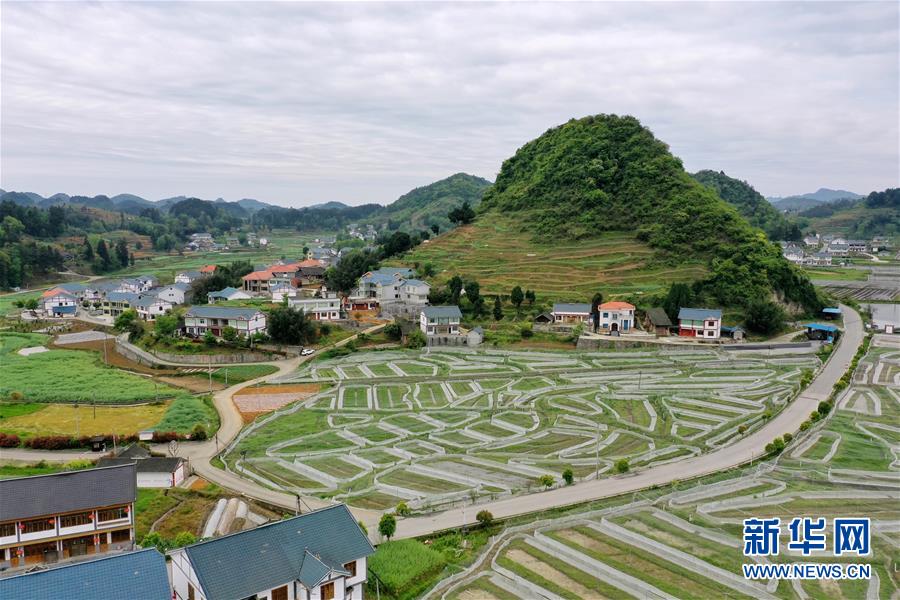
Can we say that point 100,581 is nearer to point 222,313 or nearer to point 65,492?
point 65,492

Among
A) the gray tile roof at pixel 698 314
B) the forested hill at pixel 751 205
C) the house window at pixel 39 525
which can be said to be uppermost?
the forested hill at pixel 751 205

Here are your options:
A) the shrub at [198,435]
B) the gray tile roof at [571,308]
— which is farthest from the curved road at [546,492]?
the gray tile roof at [571,308]

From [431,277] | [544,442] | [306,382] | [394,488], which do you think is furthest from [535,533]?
[431,277]

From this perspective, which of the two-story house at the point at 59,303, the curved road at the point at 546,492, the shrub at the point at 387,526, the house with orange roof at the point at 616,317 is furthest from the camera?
the two-story house at the point at 59,303

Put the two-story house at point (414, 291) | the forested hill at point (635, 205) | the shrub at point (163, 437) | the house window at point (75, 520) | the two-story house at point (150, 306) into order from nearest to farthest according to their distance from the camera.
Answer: the house window at point (75, 520) < the shrub at point (163, 437) < the forested hill at point (635, 205) < the two-story house at point (414, 291) < the two-story house at point (150, 306)

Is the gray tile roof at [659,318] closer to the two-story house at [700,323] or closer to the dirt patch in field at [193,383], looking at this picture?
the two-story house at [700,323]
